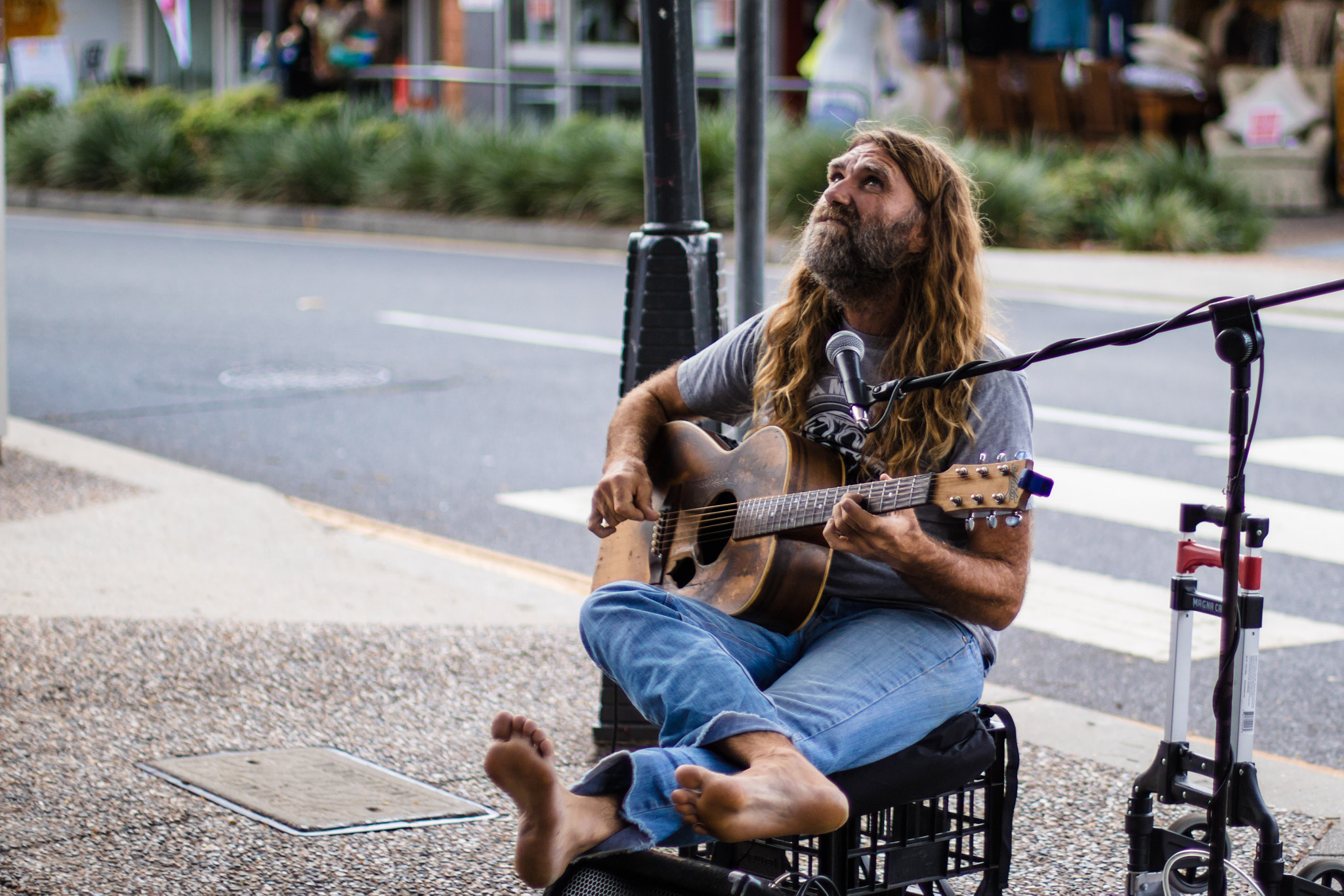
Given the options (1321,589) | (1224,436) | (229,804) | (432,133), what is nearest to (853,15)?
(432,133)

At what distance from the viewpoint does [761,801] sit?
2689 mm

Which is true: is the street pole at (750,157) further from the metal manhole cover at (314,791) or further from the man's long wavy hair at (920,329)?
the metal manhole cover at (314,791)

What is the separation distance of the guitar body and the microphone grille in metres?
0.21

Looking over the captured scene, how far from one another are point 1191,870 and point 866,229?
128 centimetres

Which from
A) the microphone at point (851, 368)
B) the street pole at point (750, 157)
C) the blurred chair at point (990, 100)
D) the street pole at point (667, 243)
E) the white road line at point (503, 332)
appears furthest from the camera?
the blurred chair at point (990, 100)

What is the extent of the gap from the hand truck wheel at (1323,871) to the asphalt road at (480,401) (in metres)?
1.53

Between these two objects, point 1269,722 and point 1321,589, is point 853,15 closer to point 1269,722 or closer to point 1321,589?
point 1321,589

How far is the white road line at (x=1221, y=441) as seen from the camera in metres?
8.01

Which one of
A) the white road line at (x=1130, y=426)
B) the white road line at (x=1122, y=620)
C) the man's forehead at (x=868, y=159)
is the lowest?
the white road line at (x=1122, y=620)

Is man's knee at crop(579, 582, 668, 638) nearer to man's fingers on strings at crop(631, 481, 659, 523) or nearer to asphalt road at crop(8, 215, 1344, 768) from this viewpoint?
man's fingers on strings at crop(631, 481, 659, 523)

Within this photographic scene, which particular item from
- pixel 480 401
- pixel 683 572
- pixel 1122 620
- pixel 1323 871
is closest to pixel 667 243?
pixel 683 572

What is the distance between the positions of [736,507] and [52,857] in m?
1.52

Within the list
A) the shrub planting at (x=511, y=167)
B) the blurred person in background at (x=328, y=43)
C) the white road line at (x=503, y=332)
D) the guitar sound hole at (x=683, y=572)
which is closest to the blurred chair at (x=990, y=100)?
the shrub planting at (x=511, y=167)

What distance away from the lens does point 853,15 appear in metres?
19.9
